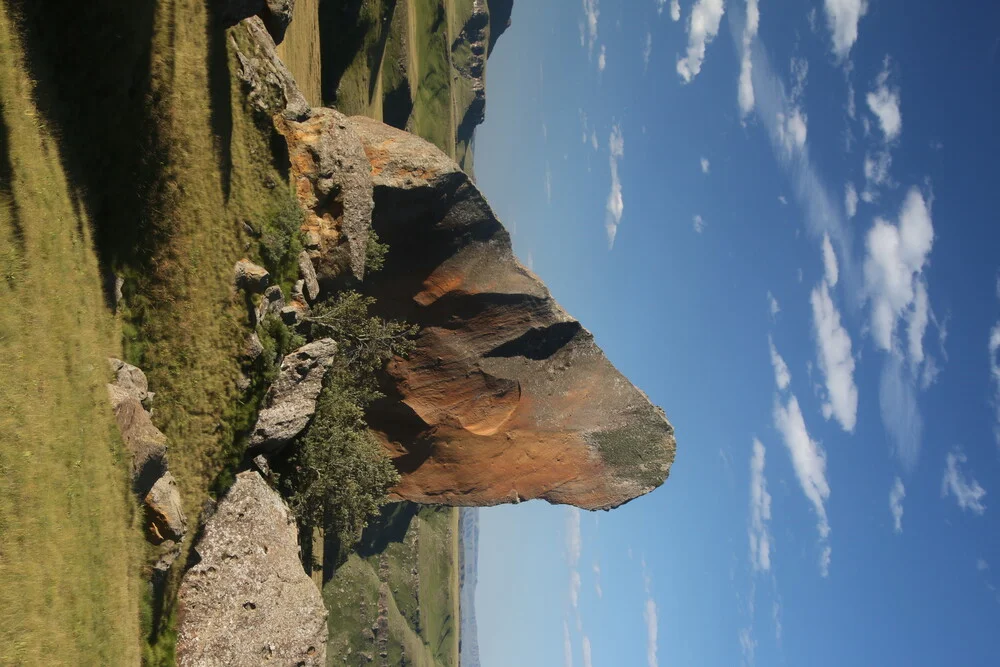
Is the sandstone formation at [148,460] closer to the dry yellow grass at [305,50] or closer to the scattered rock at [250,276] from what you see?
the scattered rock at [250,276]

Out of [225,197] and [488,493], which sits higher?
[225,197]

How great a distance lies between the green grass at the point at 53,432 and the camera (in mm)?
8562

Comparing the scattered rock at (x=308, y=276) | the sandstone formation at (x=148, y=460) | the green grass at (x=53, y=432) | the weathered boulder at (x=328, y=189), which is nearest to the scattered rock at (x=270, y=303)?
the scattered rock at (x=308, y=276)

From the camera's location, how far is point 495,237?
23562 millimetres

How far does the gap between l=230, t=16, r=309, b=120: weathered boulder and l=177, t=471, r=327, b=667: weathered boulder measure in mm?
8410

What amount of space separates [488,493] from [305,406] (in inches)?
418

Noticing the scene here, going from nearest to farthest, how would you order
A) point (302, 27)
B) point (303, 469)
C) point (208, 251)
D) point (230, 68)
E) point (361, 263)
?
point (208, 251)
point (230, 68)
point (303, 469)
point (361, 263)
point (302, 27)

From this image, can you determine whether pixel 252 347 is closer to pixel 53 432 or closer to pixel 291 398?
pixel 291 398

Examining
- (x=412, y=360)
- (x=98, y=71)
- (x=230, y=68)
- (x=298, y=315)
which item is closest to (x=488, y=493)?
(x=412, y=360)

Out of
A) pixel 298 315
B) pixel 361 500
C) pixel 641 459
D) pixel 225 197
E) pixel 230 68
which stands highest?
pixel 230 68

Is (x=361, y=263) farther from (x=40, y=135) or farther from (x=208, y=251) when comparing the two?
(x=40, y=135)

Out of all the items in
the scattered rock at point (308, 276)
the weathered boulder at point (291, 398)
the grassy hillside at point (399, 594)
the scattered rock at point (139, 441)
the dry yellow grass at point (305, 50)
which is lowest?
the grassy hillside at point (399, 594)

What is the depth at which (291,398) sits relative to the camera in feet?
51.3

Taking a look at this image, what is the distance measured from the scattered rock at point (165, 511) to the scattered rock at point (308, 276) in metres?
5.88
